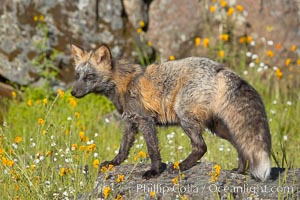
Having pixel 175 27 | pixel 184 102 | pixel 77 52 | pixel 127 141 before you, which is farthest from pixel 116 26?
pixel 184 102

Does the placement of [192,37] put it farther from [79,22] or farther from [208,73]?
[208,73]

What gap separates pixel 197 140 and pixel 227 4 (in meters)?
5.18

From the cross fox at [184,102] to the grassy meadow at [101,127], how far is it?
0.35 metres

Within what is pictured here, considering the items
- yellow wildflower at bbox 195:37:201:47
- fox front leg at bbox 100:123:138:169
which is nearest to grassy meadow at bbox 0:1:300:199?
yellow wildflower at bbox 195:37:201:47

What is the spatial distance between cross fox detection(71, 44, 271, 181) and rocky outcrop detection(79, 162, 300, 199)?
0.47 feet

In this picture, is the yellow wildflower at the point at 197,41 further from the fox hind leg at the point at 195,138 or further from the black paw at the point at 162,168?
the black paw at the point at 162,168

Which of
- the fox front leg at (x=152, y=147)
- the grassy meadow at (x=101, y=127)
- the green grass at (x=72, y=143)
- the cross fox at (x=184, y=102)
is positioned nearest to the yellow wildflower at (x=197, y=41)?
the grassy meadow at (x=101, y=127)

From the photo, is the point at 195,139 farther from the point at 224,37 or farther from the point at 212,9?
the point at 212,9

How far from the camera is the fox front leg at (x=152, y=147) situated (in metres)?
6.50

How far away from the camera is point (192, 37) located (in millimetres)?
11422

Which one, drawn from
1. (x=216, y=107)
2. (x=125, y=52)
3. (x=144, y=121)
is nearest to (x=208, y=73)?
(x=216, y=107)

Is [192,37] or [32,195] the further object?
[192,37]

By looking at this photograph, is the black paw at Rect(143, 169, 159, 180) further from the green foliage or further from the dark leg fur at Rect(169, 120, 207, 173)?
the green foliage

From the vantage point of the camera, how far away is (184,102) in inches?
269
